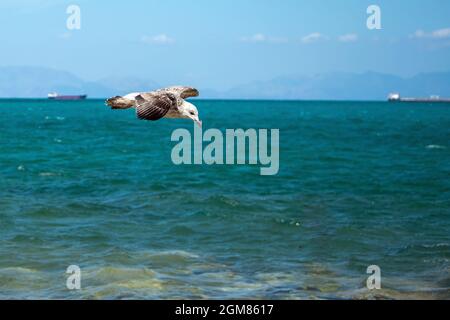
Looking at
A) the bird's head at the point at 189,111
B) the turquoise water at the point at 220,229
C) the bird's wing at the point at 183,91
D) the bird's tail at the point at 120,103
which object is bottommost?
the turquoise water at the point at 220,229

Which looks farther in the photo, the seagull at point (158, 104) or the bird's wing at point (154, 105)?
the seagull at point (158, 104)

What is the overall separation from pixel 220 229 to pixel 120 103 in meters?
15.3

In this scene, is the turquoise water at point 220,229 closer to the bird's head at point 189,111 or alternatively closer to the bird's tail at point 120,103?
the bird's head at point 189,111

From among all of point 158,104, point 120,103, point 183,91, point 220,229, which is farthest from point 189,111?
point 220,229

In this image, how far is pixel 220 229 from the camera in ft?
82.6

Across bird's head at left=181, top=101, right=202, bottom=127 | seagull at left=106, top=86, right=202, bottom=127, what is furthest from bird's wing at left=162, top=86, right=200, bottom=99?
bird's head at left=181, top=101, right=202, bottom=127

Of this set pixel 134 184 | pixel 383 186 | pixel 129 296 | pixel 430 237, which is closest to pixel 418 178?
pixel 383 186

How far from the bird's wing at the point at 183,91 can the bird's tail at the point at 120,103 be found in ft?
2.12

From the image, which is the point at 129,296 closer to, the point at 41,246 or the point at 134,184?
the point at 41,246

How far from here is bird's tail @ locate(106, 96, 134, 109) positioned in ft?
33.2

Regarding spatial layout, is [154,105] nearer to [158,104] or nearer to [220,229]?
[158,104]

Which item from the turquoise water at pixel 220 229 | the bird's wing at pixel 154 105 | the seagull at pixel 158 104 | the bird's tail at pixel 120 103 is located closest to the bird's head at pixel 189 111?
the seagull at pixel 158 104

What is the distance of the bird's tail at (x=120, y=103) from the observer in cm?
1012
